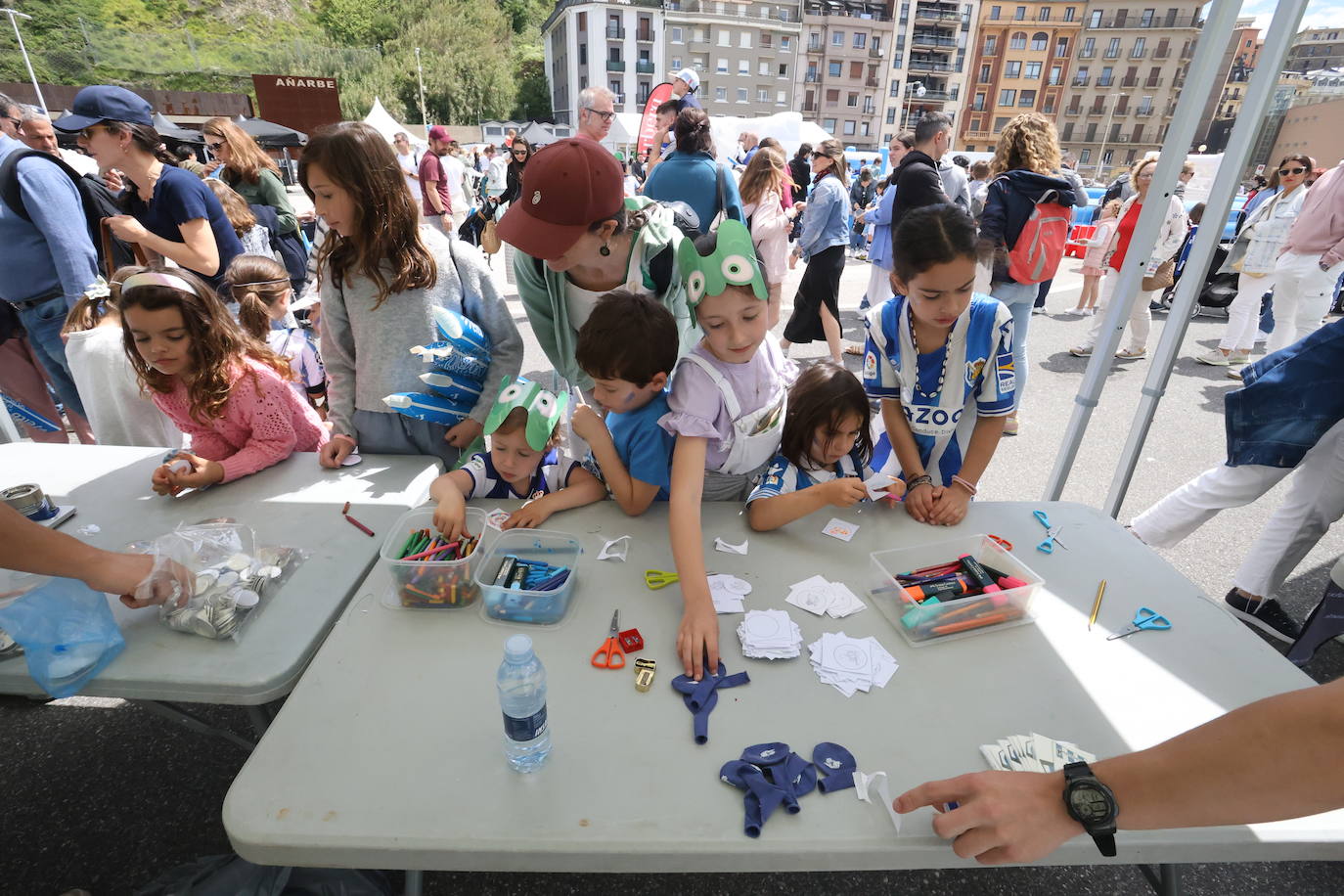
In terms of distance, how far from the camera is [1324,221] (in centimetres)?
386

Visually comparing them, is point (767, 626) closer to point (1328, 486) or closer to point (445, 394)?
point (445, 394)

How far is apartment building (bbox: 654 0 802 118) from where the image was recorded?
40.4 metres

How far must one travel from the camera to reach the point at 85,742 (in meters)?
1.82

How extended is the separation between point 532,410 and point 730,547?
568 mm

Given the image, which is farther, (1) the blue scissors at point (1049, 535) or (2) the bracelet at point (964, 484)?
(2) the bracelet at point (964, 484)

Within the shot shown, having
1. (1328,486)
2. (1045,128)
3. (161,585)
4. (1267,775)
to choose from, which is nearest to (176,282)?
(161,585)

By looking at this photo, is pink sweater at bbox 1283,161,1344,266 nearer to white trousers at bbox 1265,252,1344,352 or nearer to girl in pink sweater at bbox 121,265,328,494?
white trousers at bbox 1265,252,1344,352

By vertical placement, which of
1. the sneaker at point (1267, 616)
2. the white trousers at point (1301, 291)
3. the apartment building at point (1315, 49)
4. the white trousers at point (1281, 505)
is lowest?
the sneaker at point (1267, 616)

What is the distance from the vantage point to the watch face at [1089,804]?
75 centimetres

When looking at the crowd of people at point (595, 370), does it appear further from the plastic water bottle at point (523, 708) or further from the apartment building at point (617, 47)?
the apartment building at point (617, 47)

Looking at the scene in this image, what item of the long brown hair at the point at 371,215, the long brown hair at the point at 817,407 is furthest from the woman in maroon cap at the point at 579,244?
the long brown hair at the point at 817,407

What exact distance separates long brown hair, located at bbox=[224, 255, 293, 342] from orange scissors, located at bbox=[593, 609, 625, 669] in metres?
2.42

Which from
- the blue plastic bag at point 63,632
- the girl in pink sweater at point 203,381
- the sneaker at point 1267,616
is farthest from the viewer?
the sneaker at point 1267,616

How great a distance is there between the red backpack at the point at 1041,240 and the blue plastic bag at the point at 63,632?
4.00m
